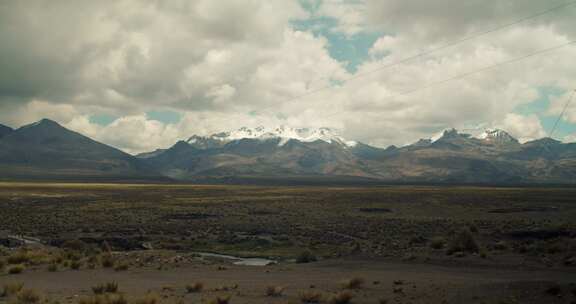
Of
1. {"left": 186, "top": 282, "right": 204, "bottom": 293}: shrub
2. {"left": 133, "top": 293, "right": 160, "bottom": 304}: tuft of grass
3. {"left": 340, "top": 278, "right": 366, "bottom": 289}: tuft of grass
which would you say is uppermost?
{"left": 133, "top": 293, "right": 160, "bottom": 304}: tuft of grass

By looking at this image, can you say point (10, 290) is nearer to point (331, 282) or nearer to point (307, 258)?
point (331, 282)

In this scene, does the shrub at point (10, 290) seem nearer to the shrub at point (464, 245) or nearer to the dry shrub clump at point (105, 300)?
the dry shrub clump at point (105, 300)

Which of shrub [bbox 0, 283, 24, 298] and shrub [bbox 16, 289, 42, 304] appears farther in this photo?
shrub [bbox 0, 283, 24, 298]

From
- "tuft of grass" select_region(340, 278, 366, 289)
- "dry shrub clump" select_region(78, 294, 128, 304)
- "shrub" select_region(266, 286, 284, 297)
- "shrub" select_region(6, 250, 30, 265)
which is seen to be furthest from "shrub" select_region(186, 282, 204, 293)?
"shrub" select_region(6, 250, 30, 265)

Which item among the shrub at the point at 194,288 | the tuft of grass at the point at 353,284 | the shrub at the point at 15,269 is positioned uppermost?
the tuft of grass at the point at 353,284

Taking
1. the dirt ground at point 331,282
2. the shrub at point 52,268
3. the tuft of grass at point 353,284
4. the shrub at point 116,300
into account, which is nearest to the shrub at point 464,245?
the dirt ground at point 331,282

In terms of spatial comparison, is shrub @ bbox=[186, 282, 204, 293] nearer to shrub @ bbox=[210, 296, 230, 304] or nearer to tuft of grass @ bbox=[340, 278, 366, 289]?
shrub @ bbox=[210, 296, 230, 304]

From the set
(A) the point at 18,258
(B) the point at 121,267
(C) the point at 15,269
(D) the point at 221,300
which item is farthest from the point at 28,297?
(A) the point at 18,258

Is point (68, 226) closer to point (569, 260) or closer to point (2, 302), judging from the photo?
point (2, 302)

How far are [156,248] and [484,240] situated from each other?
2573cm

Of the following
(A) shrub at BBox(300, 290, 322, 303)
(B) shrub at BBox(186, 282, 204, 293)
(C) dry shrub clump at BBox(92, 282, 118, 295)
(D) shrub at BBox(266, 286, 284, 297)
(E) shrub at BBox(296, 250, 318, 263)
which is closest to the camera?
(A) shrub at BBox(300, 290, 322, 303)

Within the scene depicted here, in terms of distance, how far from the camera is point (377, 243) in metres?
37.5

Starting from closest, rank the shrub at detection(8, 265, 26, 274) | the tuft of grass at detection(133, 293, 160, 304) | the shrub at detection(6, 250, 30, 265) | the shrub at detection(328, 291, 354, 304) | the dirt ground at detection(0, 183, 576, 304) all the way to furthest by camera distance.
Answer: the tuft of grass at detection(133, 293, 160, 304)
the shrub at detection(328, 291, 354, 304)
the dirt ground at detection(0, 183, 576, 304)
the shrub at detection(8, 265, 26, 274)
the shrub at detection(6, 250, 30, 265)

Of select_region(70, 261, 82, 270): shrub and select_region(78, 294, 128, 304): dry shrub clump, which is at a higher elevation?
select_region(78, 294, 128, 304): dry shrub clump
